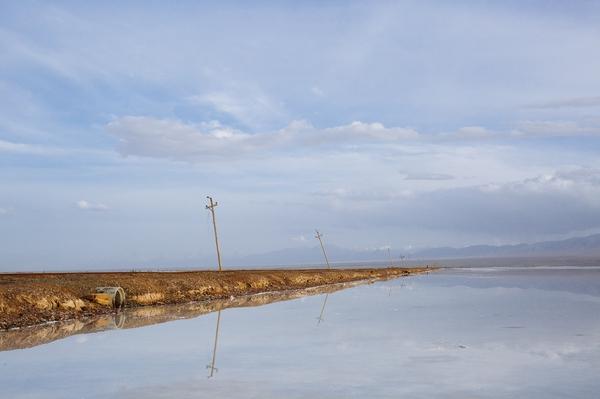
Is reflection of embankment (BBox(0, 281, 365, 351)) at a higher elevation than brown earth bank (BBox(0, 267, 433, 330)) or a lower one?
lower

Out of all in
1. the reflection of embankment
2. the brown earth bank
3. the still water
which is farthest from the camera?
the brown earth bank

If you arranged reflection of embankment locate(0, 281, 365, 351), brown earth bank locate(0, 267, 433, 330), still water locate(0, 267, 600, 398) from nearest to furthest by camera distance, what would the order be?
1. still water locate(0, 267, 600, 398)
2. reflection of embankment locate(0, 281, 365, 351)
3. brown earth bank locate(0, 267, 433, 330)

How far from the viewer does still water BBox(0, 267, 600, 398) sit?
36.4 feet

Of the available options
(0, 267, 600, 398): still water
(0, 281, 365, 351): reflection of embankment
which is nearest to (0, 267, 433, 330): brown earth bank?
(0, 281, 365, 351): reflection of embankment

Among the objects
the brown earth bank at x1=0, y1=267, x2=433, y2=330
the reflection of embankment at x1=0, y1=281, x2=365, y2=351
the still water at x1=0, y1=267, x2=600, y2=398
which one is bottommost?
the still water at x1=0, y1=267, x2=600, y2=398

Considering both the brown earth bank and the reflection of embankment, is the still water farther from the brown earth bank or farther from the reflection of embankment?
the brown earth bank

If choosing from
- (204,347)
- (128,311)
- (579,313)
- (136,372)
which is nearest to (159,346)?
(204,347)

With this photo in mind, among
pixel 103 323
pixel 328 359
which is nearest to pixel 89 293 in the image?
pixel 103 323

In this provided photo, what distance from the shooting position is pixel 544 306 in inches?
1041

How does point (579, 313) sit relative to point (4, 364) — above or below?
below

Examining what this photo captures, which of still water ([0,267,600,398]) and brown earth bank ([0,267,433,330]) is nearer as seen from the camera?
still water ([0,267,600,398])

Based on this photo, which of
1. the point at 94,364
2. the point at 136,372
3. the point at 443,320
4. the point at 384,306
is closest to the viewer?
the point at 136,372

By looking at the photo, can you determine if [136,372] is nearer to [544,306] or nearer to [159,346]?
[159,346]

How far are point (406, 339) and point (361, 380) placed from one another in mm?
5785
